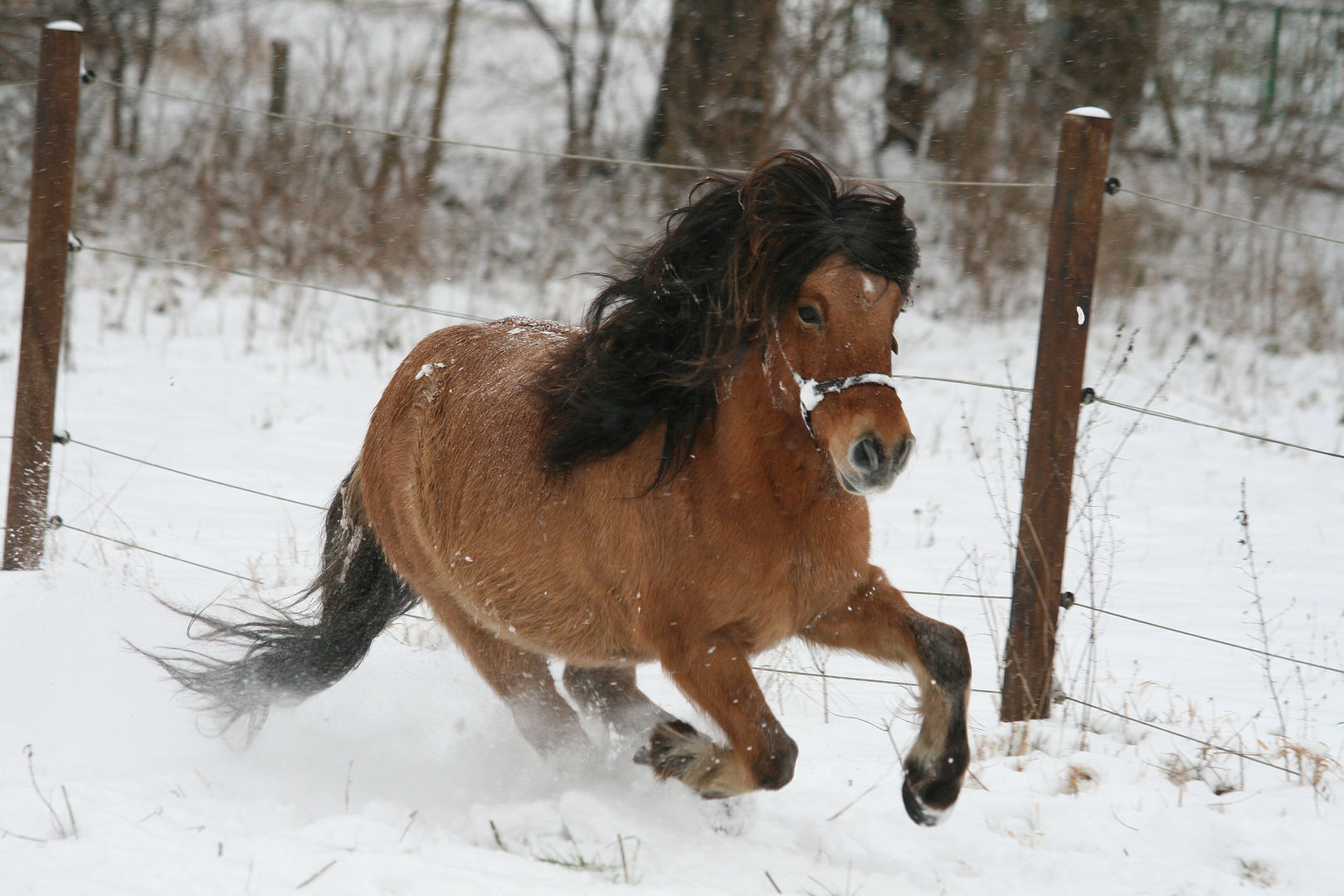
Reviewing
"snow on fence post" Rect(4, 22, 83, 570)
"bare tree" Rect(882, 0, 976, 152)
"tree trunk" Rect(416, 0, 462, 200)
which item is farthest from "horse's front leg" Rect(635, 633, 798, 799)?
"bare tree" Rect(882, 0, 976, 152)

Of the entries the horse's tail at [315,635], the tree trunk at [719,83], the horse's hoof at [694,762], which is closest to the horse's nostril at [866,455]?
the horse's hoof at [694,762]

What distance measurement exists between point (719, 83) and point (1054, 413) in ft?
31.3

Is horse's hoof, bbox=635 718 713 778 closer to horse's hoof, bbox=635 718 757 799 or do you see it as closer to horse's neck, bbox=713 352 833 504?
horse's hoof, bbox=635 718 757 799

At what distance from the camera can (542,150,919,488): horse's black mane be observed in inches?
102

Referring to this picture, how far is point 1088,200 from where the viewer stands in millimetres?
3516

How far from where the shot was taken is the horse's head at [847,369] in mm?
2277

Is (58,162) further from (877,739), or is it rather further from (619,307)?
(877,739)

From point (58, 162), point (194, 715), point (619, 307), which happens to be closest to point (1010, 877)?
point (619, 307)

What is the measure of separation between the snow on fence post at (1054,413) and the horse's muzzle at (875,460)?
4.86ft

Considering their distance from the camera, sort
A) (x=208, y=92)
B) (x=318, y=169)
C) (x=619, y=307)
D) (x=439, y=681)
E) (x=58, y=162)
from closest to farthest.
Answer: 1. (x=619, y=307)
2. (x=439, y=681)
3. (x=58, y=162)
4. (x=318, y=169)
5. (x=208, y=92)

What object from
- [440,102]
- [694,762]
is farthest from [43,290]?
[440,102]

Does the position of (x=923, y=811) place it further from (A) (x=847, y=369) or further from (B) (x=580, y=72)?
(B) (x=580, y=72)

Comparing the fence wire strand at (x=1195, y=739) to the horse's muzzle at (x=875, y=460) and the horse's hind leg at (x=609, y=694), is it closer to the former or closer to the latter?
the horse's hind leg at (x=609, y=694)

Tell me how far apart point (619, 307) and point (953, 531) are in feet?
12.6
